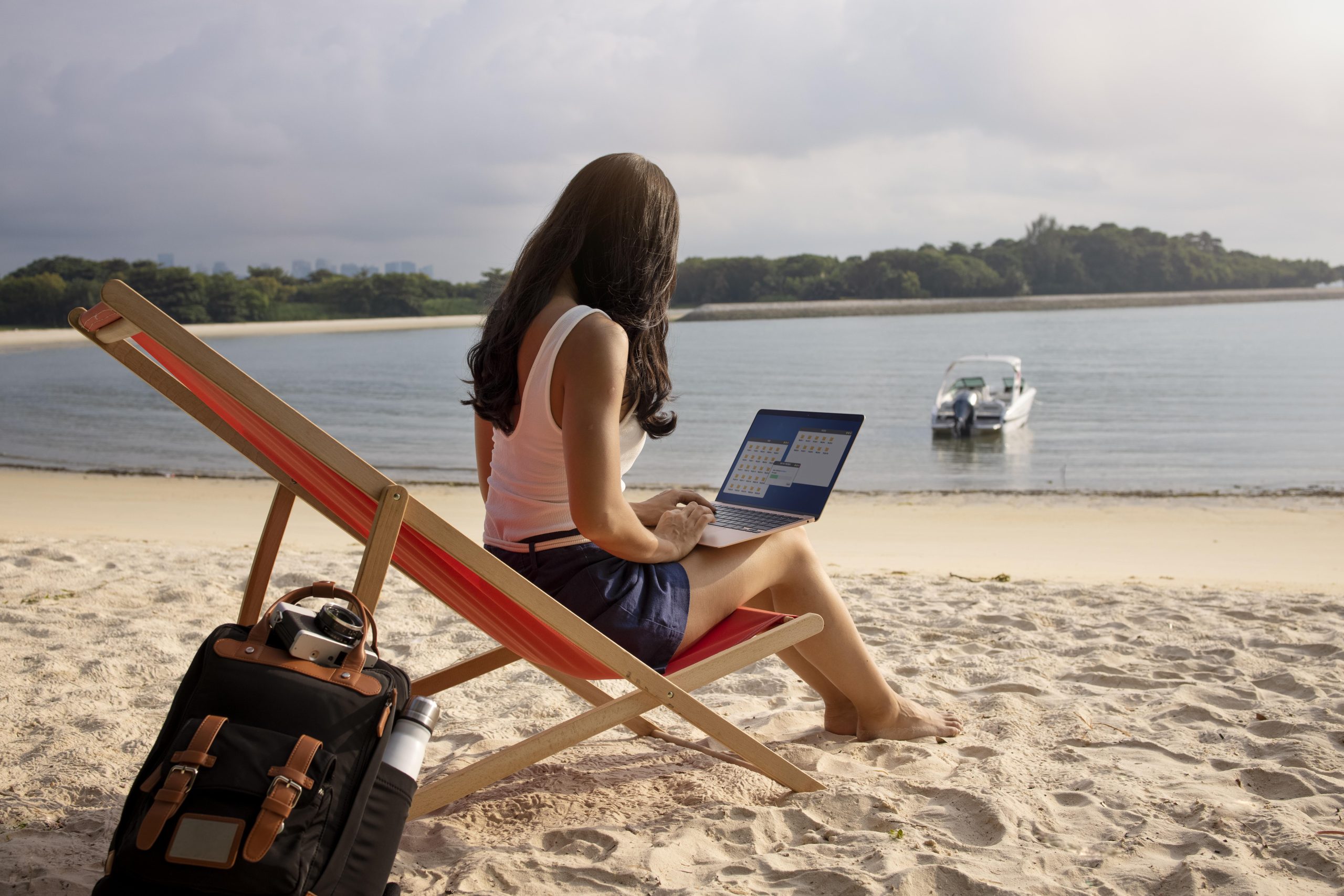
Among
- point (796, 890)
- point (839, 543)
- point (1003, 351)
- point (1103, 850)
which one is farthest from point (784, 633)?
point (1003, 351)

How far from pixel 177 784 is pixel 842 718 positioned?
1.79m

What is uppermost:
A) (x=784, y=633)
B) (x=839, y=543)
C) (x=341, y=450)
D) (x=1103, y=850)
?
(x=341, y=450)

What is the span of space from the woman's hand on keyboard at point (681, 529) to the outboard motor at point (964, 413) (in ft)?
51.3

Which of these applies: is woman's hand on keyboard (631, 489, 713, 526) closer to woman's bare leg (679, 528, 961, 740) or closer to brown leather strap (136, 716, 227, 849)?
woman's bare leg (679, 528, 961, 740)

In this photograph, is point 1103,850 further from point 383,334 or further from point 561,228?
point 383,334

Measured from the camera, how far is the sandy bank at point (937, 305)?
3425 inches

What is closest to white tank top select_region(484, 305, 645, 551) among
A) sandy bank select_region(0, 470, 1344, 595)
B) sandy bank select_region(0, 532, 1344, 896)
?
sandy bank select_region(0, 532, 1344, 896)

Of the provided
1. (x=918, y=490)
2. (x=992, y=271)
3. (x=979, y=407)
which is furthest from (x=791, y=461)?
(x=992, y=271)

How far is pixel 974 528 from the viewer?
8.61 metres

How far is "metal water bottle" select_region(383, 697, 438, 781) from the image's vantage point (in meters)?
1.55

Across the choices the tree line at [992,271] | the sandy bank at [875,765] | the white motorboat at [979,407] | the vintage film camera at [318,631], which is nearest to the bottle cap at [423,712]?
the vintage film camera at [318,631]

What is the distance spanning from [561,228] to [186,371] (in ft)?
2.61

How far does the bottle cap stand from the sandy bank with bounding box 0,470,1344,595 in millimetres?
4256

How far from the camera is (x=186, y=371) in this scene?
6.40 feet
